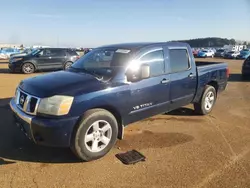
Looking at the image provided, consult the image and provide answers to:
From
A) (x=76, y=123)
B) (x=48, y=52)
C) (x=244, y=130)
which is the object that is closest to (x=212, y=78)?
(x=244, y=130)

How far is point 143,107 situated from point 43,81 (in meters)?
1.75

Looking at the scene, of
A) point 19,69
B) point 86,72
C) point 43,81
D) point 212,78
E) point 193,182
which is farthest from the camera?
point 19,69

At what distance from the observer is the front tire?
152 inches

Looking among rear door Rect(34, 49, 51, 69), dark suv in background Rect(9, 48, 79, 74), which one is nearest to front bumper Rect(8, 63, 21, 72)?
dark suv in background Rect(9, 48, 79, 74)

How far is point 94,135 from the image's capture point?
407 centimetres

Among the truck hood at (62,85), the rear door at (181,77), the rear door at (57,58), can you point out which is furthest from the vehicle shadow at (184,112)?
the rear door at (57,58)

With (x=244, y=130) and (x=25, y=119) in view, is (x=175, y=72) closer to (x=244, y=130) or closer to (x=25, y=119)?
(x=244, y=130)

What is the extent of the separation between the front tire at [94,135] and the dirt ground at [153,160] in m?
0.15

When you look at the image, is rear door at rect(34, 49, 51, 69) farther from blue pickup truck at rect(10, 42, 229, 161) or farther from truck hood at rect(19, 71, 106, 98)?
truck hood at rect(19, 71, 106, 98)

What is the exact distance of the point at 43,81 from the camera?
14.1 ft

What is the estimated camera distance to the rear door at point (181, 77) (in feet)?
17.6

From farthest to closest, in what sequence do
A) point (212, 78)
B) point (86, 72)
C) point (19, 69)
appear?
point (19, 69)
point (212, 78)
point (86, 72)

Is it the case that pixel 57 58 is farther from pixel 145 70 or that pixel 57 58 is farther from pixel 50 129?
pixel 50 129

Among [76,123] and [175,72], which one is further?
[175,72]
